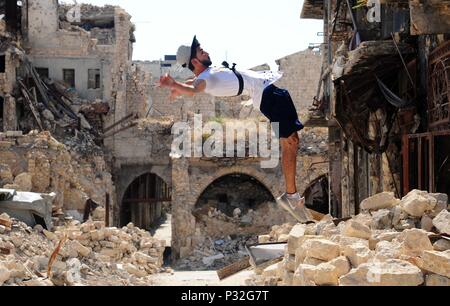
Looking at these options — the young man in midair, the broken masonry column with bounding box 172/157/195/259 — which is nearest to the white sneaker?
the young man in midair

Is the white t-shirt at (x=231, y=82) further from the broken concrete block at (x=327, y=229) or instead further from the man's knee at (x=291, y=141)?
the broken concrete block at (x=327, y=229)

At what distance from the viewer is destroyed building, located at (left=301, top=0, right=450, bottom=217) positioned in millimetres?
8242

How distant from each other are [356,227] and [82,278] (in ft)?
20.3

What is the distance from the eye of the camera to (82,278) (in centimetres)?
1126

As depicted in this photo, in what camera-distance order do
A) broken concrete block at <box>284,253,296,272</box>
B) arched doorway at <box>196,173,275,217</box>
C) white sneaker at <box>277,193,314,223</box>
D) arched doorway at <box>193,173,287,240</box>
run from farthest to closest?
arched doorway at <box>196,173,275,217</box>
arched doorway at <box>193,173,287,240</box>
white sneaker at <box>277,193,314,223</box>
broken concrete block at <box>284,253,296,272</box>

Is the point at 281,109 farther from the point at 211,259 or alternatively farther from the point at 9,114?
the point at 9,114

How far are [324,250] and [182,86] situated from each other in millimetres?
2207

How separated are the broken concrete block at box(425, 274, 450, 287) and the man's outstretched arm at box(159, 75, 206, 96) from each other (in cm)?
302

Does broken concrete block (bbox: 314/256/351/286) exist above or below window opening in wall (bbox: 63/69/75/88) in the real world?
below

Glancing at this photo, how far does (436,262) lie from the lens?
5.07 m

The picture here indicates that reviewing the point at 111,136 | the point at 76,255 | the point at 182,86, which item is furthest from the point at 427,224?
the point at 111,136

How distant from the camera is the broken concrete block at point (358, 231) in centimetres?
634

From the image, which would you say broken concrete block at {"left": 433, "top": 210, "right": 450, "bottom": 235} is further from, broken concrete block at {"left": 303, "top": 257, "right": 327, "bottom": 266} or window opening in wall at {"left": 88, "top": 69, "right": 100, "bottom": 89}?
window opening in wall at {"left": 88, "top": 69, "right": 100, "bottom": 89}
